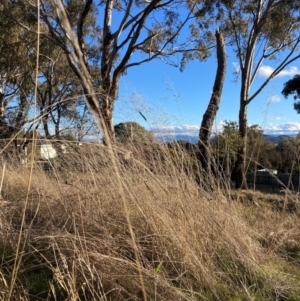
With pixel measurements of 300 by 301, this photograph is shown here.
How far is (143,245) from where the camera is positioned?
2166mm

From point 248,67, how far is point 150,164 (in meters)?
10.2

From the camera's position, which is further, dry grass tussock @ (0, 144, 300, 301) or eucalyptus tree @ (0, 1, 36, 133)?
eucalyptus tree @ (0, 1, 36, 133)

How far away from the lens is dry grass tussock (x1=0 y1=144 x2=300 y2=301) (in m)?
1.82

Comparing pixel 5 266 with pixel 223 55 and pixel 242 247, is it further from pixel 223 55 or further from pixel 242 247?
pixel 223 55

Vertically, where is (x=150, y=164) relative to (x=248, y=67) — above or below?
below

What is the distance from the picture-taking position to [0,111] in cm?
1761

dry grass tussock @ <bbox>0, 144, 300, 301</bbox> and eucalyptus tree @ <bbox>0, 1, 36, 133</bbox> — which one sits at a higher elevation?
eucalyptus tree @ <bbox>0, 1, 36, 133</bbox>

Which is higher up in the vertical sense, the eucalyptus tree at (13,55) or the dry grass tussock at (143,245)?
the eucalyptus tree at (13,55)

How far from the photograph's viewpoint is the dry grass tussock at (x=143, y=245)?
182cm

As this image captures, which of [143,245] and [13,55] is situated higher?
[13,55]

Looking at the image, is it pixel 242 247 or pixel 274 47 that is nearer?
pixel 242 247

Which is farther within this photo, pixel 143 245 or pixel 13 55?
pixel 13 55

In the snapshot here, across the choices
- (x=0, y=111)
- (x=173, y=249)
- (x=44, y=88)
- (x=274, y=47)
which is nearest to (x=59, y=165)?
(x=173, y=249)

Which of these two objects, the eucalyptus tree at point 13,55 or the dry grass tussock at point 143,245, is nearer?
the dry grass tussock at point 143,245
